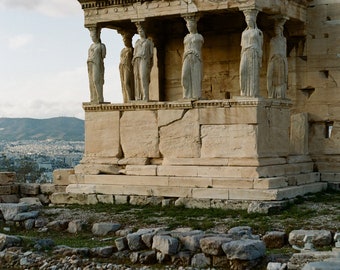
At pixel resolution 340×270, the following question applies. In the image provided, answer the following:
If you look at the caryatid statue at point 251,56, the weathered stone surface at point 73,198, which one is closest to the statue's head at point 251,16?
the caryatid statue at point 251,56

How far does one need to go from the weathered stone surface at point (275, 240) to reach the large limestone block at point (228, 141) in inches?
144

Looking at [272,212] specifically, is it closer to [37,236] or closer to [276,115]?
[276,115]

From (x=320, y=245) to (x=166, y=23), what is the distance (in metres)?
9.00

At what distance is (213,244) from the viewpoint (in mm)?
12359

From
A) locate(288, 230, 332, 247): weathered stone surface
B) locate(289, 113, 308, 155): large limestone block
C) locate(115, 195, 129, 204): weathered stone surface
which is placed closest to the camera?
locate(288, 230, 332, 247): weathered stone surface

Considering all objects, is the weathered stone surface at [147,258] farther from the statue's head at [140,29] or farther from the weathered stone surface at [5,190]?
the weathered stone surface at [5,190]

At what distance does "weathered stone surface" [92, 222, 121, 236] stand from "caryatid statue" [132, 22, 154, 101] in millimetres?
3957

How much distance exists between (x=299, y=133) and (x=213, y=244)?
24.6ft

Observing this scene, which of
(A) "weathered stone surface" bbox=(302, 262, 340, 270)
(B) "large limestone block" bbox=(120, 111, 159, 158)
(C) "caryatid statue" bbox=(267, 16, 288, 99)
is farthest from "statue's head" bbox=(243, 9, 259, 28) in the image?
(A) "weathered stone surface" bbox=(302, 262, 340, 270)

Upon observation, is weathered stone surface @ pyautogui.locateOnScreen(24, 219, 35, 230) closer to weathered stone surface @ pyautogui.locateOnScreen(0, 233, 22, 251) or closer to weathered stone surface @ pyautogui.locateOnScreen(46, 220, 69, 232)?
weathered stone surface @ pyautogui.locateOnScreen(46, 220, 69, 232)

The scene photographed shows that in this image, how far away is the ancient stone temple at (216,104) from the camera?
1728 centimetres

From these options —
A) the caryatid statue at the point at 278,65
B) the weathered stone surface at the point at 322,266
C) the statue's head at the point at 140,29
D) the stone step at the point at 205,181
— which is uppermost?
the statue's head at the point at 140,29

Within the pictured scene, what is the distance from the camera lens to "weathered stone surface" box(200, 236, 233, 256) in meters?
12.3

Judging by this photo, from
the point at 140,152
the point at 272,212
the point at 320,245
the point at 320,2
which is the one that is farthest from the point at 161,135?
the point at 320,245
